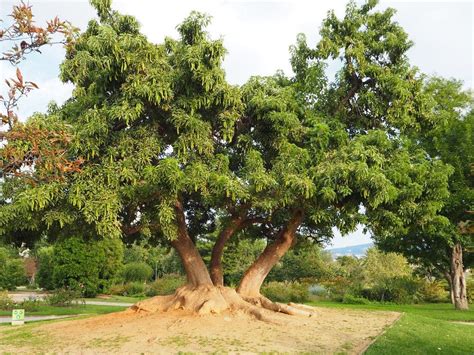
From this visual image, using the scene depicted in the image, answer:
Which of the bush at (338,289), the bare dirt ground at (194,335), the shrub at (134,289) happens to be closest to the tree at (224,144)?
the bare dirt ground at (194,335)

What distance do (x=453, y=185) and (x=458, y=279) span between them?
→ 5674mm

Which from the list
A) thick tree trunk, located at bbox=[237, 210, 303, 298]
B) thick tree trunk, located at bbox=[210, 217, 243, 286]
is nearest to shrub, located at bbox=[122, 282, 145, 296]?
thick tree trunk, located at bbox=[210, 217, 243, 286]

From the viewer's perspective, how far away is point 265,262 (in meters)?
16.2

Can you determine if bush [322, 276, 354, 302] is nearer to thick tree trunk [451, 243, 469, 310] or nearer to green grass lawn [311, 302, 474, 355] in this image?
thick tree trunk [451, 243, 469, 310]

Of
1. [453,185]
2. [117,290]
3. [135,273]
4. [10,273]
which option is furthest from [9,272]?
[453,185]

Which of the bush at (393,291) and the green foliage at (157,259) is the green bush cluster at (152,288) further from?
the bush at (393,291)

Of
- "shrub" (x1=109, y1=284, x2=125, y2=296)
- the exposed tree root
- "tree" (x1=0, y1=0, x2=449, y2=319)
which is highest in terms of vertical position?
"tree" (x1=0, y1=0, x2=449, y2=319)

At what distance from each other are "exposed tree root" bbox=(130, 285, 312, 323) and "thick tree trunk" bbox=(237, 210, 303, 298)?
0.46 meters

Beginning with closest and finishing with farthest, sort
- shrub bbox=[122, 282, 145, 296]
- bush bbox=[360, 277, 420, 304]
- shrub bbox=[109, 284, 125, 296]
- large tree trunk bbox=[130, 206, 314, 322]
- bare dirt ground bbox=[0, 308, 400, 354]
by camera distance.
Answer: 1. bare dirt ground bbox=[0, 308, 400, 354]
2. large tree trunk bbox=[130, 206, 314, 322]
3. bush bbox=[360, 277, 420, 304]
4. shrub bbox=[122, 282, 145, 296]
5. shrub bbox=[109, 284, 125, 296]

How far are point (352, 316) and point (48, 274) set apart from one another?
94.1 ft

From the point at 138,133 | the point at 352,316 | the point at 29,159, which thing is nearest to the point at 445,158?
the point at 352,316

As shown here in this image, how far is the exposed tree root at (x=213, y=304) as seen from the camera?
44.8ft

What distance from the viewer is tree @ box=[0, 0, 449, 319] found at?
11.5 m

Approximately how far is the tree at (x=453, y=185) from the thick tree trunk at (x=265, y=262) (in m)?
7.81
